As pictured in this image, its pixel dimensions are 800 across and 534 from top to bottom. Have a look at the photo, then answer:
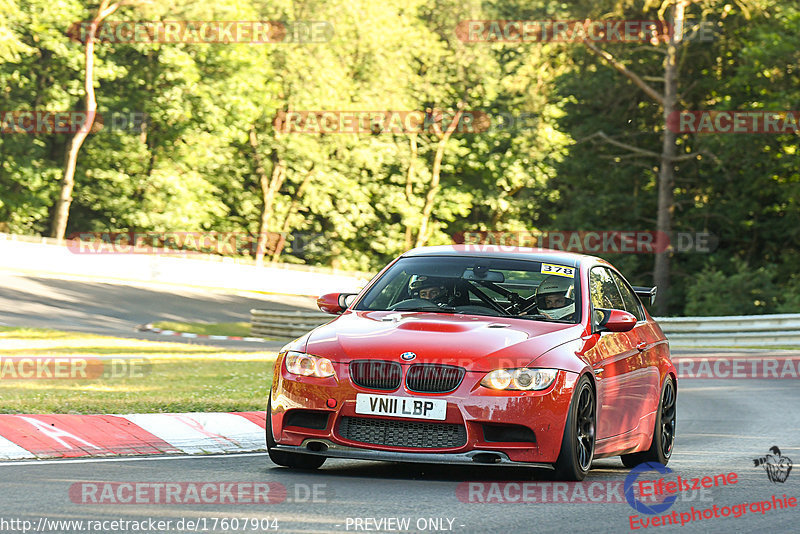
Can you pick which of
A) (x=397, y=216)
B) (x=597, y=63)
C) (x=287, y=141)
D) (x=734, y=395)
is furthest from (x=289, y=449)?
(x=397, y=216)

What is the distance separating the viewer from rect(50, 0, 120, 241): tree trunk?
161 feet

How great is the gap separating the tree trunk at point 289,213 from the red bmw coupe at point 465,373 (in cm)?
5125

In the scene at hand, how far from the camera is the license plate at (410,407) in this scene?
25.0ft

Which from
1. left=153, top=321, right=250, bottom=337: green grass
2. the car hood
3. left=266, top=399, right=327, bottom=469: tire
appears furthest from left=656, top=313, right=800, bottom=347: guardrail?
left=266, top=399, right=327, bottom=469: tire

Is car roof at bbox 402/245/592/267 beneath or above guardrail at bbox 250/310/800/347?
above

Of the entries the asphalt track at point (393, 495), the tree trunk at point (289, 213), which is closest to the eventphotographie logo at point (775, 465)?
the asphalt track at point (393, 495)

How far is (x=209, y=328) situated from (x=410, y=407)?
26141 mm

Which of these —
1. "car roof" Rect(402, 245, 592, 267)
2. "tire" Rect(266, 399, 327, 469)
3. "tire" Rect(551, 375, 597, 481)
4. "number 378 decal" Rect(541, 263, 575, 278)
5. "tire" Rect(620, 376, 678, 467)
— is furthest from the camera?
"tire" Rect(620, 376, 678, 467)

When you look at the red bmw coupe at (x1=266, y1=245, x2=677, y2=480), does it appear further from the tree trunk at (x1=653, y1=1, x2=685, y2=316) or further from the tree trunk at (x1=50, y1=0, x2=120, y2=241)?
the tree trunk at (x1=50, y1=0, x2=120, y2=241)

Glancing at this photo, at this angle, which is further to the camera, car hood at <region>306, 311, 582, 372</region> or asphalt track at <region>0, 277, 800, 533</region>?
car hood at <region>306, 311, 582, 372</region>

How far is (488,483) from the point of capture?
316 inches

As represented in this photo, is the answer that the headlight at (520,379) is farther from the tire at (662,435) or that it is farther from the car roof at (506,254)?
the tire at (662,435)

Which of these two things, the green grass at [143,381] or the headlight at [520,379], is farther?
the green grass at [143,381]

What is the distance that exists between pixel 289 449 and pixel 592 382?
198cm
